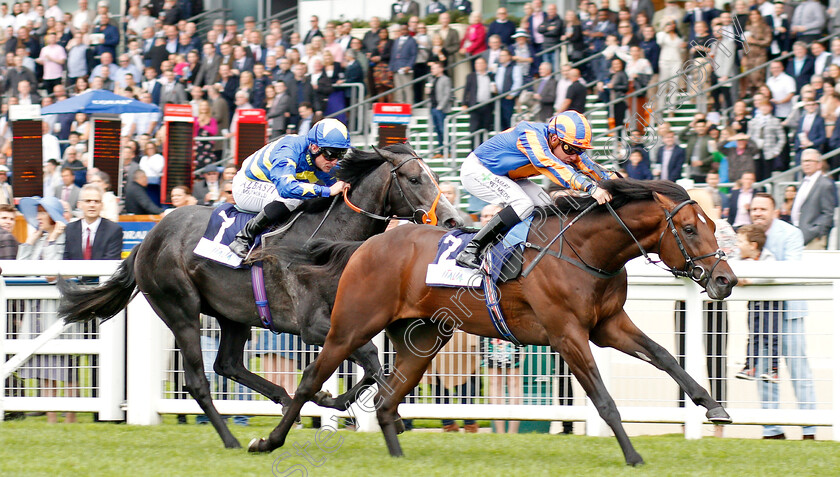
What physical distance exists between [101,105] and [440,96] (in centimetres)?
414

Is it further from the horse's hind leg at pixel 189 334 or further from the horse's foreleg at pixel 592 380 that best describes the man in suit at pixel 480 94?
the horse's foreleg at pixel 592 380

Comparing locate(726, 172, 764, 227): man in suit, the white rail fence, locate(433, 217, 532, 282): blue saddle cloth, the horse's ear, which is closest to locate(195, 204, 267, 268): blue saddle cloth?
the white rail fence

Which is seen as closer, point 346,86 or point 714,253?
point 714,253

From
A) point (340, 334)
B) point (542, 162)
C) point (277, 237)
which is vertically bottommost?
point (340, 334)

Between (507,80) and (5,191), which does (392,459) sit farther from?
(507,80)

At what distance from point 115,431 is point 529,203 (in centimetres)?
292

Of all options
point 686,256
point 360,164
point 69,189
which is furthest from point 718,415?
point 69,189

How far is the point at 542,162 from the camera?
5.32 m

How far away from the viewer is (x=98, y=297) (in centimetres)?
A: 657

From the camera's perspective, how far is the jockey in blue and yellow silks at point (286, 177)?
604 cm

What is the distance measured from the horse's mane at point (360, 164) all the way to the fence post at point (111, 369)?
1859mm

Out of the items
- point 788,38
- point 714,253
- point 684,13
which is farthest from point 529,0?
point 714,253

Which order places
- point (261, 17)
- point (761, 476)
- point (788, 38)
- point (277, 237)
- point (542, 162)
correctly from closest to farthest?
point (761, 476), point (542, 162), point (277, 237), point (788, 38), point (261, 17)

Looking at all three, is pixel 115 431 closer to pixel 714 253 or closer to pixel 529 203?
pixel 529 203
